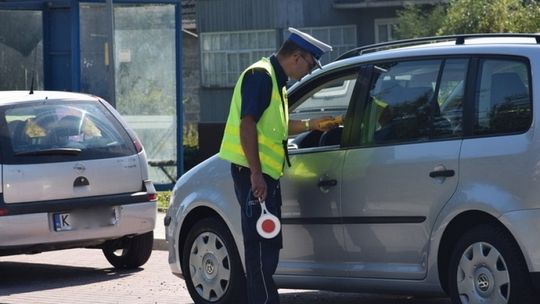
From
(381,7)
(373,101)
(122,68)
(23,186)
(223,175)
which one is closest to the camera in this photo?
(373,101)

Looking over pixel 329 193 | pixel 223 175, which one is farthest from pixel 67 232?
pixel 329 193

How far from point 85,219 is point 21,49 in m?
8.39

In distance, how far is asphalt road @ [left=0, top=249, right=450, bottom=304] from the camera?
954cm

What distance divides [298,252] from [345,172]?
69 cm

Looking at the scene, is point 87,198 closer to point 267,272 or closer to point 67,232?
point 67,232

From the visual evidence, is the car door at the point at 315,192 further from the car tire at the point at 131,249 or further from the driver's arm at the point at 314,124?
the car tire at the point at 131,249

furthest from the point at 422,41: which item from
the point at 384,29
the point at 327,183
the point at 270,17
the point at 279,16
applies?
the point at 384,29

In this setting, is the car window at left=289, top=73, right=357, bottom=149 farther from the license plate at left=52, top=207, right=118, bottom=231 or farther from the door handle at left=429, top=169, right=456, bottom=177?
the license plate at left=52, top=207, right=118, bottom=231

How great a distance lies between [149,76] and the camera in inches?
708

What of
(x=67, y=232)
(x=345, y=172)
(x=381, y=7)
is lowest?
(x=67, y=232)

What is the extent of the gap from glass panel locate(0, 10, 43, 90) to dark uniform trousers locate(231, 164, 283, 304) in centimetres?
1120

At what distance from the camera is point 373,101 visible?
7906mm

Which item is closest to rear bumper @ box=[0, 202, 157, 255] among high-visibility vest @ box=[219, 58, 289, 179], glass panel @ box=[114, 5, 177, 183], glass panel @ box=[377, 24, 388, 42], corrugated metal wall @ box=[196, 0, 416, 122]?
high-visibility vest @ box=[219, 58, 289, 179]

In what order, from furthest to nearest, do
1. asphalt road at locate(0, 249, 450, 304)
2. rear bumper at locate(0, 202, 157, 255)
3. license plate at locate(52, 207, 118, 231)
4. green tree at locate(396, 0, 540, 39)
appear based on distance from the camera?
green tree at locate(396, 0, 540, 39) → license plate at locate(52, 207, 118, 231) → rear bumper at locate(0, 202, 157, 255) → asphalt road at locate(0, 249, 450, 304)
